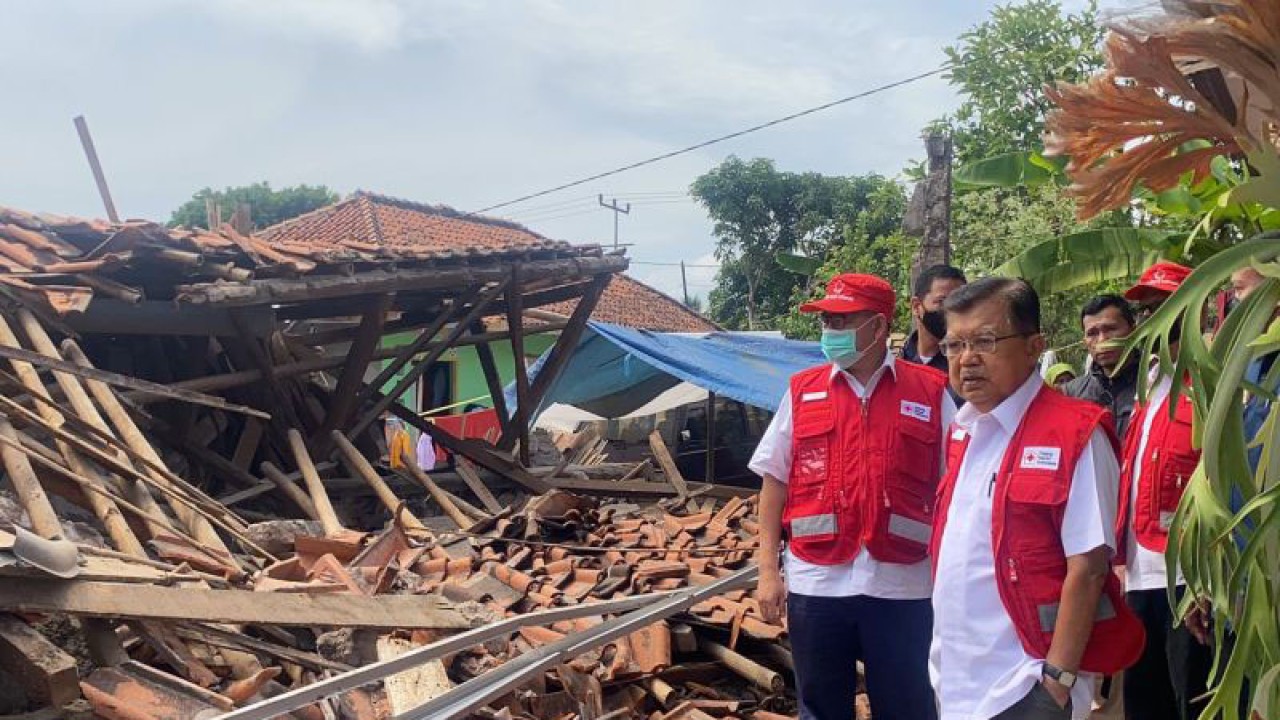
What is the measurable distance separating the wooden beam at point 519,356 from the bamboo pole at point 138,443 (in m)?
3.73

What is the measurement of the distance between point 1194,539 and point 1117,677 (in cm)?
214

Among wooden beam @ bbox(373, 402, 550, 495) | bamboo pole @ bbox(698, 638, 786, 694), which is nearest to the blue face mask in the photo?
bamboo pole @ bbox(698, 638, 786, 694)

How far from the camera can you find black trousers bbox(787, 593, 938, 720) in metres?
3.74

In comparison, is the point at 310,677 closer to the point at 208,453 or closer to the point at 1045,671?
the point at 1045,671

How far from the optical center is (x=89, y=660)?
4.15 metres

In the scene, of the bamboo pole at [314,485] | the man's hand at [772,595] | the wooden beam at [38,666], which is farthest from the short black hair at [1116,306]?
the bamboo pole at [314,485]

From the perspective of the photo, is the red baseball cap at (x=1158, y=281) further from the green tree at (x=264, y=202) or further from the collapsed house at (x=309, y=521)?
the green tree at (x=264, y=202)

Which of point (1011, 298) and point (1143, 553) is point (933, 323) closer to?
point (1143, 553)

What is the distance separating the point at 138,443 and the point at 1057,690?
5476 millimetres

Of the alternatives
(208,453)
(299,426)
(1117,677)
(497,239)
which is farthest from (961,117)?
(497,239)

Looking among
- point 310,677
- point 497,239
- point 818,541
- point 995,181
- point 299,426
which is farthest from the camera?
point 497,239

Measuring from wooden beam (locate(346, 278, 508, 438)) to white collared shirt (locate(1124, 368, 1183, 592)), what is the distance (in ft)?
23.0

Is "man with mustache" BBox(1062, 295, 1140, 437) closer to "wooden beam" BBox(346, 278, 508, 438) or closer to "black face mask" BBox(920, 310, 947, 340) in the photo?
"black face mask" BBox(920, 310, 947, 340)

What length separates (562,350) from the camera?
1145cm
